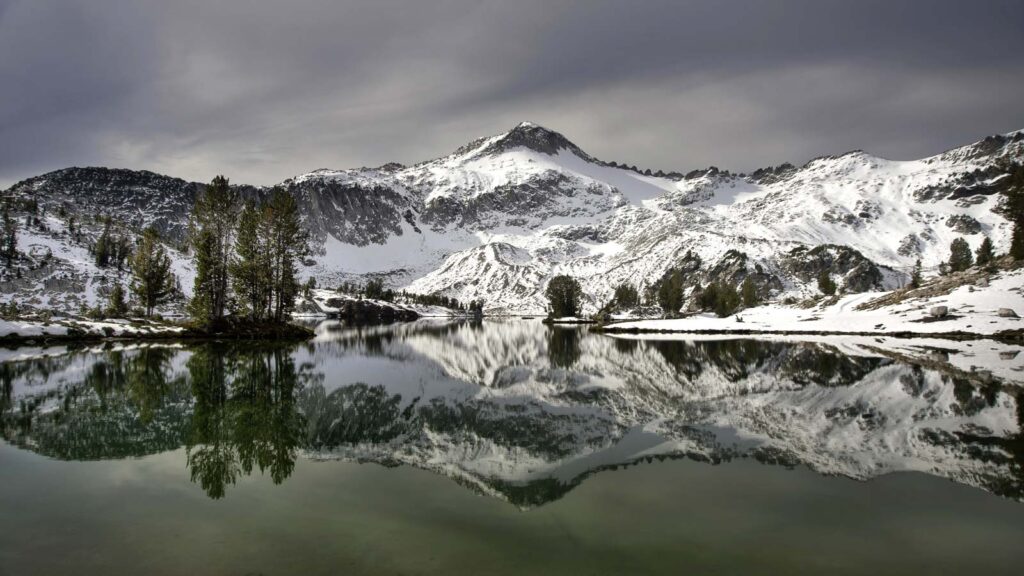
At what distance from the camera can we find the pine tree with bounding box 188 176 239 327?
57469 mm

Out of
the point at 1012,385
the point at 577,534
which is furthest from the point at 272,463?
the point at 1012,385

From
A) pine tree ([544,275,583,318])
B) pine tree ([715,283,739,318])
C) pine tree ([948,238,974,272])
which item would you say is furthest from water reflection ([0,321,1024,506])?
pine tree ([948,238,974,272])

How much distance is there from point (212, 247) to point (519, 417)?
2052 inches

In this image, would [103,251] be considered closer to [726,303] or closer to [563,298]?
[563,298]

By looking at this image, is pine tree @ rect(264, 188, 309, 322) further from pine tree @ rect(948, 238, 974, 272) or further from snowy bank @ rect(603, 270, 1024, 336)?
pine tree @ rect(948, 238, 974, 272)

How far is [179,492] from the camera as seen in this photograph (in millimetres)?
10703

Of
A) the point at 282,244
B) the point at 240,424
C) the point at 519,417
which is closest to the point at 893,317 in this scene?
the point at 519,417

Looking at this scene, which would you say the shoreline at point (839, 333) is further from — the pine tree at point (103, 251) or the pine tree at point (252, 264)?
the pine tree at point (103, 251)

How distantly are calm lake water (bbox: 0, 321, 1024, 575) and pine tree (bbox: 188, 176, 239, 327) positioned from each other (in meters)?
31.8

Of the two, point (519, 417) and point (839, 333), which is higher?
point (519, 417)

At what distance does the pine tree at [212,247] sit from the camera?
2263 inches

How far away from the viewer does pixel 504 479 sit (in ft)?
39.9

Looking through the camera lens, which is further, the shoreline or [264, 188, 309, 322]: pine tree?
[264, 188, 309, 322]: pine tree

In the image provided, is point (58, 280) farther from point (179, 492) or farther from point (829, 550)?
point (829, 550)
